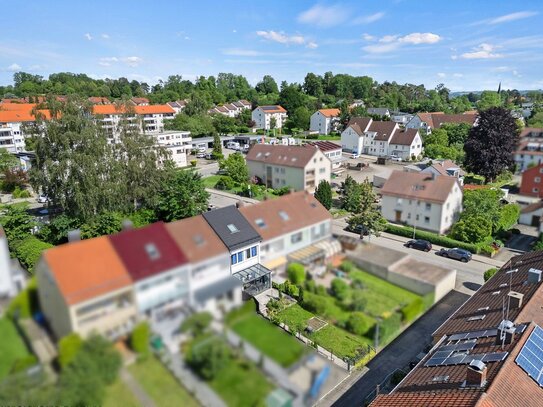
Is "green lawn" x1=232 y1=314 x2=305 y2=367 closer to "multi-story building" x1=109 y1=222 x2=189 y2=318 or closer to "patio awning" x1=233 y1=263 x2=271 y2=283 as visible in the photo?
"multi-story building" x1=109 y1=222 x2=189 y2=318

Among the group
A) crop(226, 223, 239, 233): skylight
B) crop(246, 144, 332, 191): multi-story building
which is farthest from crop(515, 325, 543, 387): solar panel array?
crop(226, 223, 239, 233): skylight

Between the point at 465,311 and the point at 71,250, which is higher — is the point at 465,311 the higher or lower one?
the lower one

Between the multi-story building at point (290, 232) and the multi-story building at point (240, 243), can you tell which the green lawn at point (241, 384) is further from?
the multi-story building at point (290, 232)

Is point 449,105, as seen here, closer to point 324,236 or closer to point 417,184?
point 417,184

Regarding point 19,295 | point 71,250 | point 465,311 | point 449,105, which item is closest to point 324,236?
point 71,250

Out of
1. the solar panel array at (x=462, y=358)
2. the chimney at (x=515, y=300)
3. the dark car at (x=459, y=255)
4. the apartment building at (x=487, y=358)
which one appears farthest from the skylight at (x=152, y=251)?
the dark car at (x=459, y=255)

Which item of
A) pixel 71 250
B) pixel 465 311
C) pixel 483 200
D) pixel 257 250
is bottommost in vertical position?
pixel 465 311

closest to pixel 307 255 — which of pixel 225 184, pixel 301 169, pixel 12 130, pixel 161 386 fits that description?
pixel 161 386
